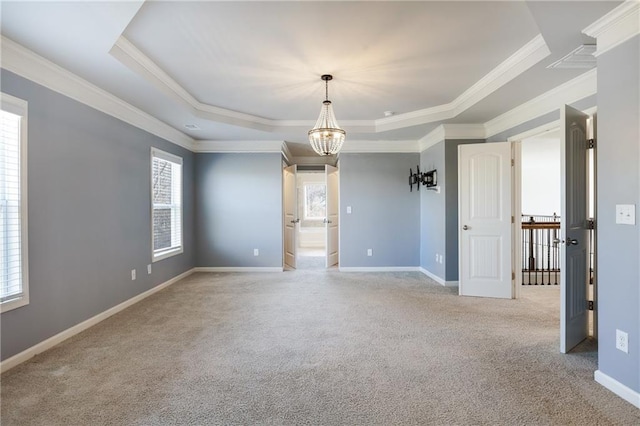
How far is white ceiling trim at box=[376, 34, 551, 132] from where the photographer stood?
2.64 meters

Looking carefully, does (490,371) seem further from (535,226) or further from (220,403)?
(535,226)

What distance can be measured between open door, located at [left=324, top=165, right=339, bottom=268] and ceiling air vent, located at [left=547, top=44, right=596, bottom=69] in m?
4.22

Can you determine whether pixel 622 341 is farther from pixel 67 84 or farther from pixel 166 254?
pixel 166 254

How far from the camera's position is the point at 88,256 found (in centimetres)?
319

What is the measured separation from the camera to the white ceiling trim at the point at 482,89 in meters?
2.64

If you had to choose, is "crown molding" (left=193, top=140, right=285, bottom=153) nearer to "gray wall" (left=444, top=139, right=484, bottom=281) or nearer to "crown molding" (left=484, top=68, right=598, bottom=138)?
"gray wall" (left=444, top=139, right=484, bottom=281)

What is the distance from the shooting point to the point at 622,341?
78.2 inches

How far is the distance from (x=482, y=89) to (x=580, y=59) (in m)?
0.97

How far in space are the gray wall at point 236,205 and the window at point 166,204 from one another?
23.9 inches

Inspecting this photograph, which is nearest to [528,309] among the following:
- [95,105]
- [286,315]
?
[286,315]

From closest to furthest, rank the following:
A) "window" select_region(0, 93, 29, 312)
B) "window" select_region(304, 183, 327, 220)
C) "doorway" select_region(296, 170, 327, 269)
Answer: "window" select_region(0, 93, 29, 312), "doorway" select_region(296, 170, 327, 269), "window" select_region(304, 183, 327, 220)

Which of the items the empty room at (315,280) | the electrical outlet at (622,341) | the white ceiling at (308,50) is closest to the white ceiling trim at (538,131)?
the empty room at (315,280)

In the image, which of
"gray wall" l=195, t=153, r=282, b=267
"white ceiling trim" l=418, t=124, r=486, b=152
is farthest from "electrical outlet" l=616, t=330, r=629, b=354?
"gray wall" l=195, t=153, r=282, b=267

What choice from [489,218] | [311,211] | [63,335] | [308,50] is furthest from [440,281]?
[311,211]
